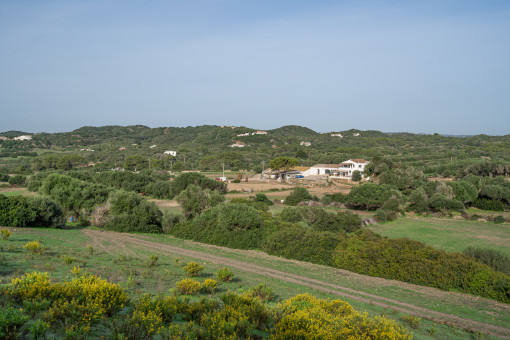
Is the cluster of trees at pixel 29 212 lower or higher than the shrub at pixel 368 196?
higher

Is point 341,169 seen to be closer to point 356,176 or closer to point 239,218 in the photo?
point 356,176

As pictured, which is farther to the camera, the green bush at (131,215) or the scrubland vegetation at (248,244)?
the green bush at (131,215)

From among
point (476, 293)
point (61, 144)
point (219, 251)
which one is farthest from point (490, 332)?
point (61, 144)

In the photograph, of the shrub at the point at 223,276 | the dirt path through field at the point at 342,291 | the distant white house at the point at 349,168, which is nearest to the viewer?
the dirt path through field at the point at 342,291

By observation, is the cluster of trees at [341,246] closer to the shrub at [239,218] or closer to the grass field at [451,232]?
the shrub at [239,218]

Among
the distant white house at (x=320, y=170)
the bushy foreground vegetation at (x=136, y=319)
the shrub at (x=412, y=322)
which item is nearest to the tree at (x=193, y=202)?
the shrub at (x=412, y=322)

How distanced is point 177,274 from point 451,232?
24.8 metres

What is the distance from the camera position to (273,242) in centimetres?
1938

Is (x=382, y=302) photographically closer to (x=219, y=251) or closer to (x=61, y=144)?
(x=219, y=251)

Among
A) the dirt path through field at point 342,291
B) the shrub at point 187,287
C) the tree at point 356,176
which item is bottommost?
the tree at point 356,176

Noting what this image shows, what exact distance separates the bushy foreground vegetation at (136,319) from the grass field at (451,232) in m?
20.2

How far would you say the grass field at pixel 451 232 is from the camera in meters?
24.4

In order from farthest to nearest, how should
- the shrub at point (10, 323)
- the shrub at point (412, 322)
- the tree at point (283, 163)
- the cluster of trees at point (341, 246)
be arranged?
the tree at point (283, 163), the cluster of trees at point (341, 246), the shrub at point (412, 322), the shrub at point (10, 323)

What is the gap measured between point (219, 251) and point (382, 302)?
9644 mm
